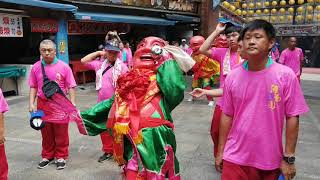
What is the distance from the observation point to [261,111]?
8.47 feet

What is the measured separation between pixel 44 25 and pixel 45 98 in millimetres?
6524

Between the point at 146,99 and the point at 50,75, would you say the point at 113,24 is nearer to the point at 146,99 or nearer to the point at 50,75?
the point at 50,75

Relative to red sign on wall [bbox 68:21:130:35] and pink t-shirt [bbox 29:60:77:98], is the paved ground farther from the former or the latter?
red sign on wall [bbox 68:21:130:35]

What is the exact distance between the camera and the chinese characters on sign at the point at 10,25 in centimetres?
945

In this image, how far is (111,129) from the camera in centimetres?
350

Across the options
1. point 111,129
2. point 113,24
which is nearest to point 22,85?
point 113,24

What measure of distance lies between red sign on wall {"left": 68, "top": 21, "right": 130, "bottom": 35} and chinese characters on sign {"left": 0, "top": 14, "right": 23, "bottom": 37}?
2222 mm

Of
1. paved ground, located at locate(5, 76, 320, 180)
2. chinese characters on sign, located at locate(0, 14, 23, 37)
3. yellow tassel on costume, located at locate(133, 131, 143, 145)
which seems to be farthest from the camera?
chinese characters on sign, located at locate(0, 14, 23, 37)

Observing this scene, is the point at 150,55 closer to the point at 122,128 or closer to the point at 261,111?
the point at 122,128

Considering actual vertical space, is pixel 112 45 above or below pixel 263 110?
above

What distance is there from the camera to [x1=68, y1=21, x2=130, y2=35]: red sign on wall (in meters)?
12.3

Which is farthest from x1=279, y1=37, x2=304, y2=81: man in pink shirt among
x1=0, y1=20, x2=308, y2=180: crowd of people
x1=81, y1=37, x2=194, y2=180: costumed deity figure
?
x1=81, y1=37, x2=194, y2=180: costumed deity figure

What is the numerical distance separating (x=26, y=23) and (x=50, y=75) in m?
8.31

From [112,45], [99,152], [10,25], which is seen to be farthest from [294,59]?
[10,25]
